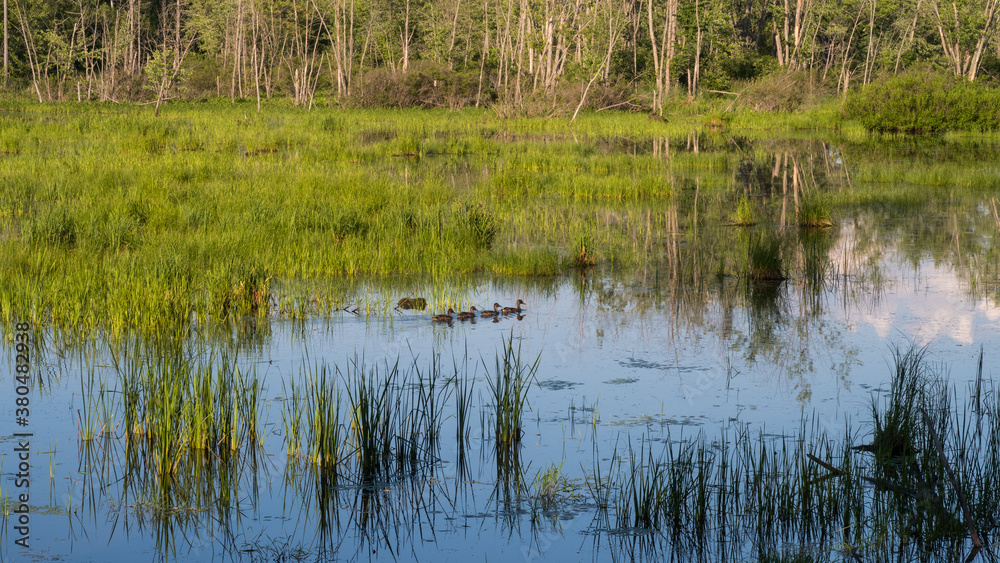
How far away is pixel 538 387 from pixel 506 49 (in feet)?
125

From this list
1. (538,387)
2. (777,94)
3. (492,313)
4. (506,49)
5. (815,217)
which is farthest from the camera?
(506,49)

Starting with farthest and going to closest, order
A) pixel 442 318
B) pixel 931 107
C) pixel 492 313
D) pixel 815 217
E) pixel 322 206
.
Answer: pixel 931 107
pixel 815 217
pixel 322 206
pixel 492 313
pixel 442 318

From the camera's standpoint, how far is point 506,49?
4222 centimetres

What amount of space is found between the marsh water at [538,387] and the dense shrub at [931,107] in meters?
21.8

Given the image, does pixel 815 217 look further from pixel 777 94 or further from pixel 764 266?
pixel 777 94

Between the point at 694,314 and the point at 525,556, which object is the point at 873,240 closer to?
the point at 694,314

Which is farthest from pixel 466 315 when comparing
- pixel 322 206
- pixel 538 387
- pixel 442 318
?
pixel 322 206

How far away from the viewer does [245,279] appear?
7367mm

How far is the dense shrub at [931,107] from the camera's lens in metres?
30.6

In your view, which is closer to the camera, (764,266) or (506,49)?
(764,266)

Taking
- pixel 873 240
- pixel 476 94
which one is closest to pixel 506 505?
pixel 873 240

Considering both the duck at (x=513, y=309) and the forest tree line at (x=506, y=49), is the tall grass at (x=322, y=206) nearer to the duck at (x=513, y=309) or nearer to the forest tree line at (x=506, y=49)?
the duck at (x=513, y=309)

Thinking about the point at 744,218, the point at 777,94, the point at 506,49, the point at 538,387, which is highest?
the point at 506,49

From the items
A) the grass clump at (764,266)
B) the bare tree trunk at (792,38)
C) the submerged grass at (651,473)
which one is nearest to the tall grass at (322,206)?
the grass clump at (764,266)
